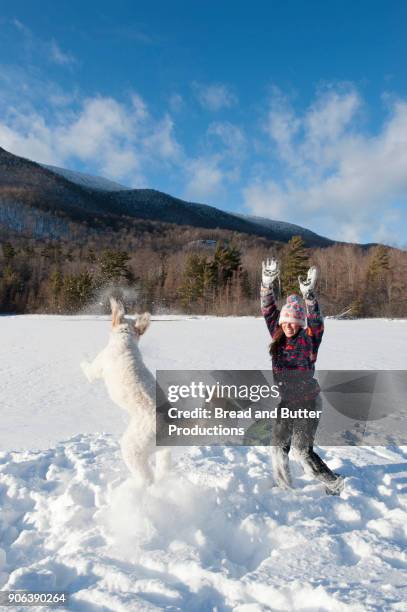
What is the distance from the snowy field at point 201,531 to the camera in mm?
2207

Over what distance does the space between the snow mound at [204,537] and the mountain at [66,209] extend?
116 m

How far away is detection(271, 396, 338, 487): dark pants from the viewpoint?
321 cm

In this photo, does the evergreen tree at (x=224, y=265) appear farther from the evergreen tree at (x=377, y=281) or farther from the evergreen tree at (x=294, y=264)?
the evergreen tree at (x=377, y=281)

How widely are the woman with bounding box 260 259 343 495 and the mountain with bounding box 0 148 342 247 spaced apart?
11641 centimetres

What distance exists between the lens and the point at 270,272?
3.36m


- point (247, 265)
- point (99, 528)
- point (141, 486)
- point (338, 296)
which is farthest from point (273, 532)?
point (247, 265)

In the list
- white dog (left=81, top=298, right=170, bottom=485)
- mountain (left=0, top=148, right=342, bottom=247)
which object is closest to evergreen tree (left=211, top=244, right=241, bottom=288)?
white dog (left=81, top=298, right=170, bottom=485)

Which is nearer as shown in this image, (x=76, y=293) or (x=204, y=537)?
(x=204, y=537)

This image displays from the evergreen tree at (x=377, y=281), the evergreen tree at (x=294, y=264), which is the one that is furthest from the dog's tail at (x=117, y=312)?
the evergreen tree at (x=377, y=281)

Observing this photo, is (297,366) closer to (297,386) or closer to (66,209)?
(297,386)

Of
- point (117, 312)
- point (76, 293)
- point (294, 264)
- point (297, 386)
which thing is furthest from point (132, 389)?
point (76, 293)

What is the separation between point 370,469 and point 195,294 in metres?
40.9

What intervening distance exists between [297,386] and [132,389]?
54.4 inches

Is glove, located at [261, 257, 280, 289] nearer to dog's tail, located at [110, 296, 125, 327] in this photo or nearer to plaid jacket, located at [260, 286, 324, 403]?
plaid jacket, located at [260, 286, 324, 403]
